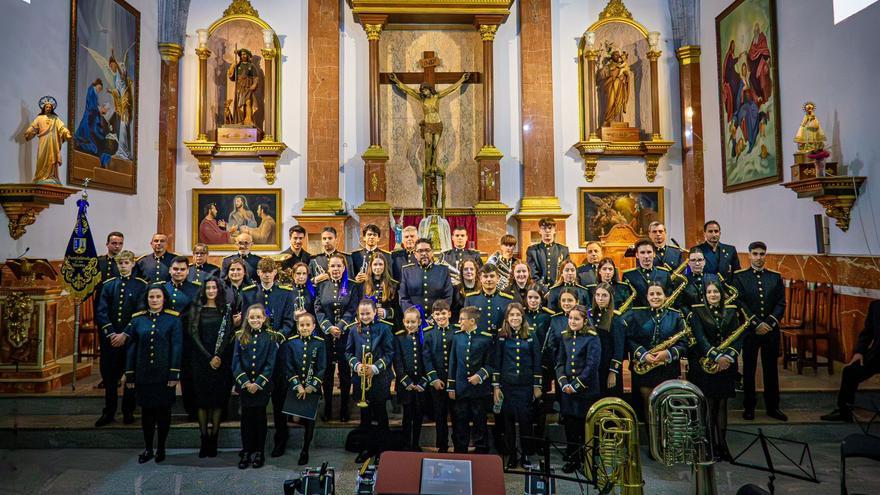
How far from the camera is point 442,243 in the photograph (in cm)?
928

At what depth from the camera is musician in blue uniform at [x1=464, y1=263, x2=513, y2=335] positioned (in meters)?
5.43

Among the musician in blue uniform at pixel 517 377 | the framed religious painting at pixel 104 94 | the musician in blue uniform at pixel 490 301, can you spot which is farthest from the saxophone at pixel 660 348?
the framed religious painting at pixel 104 94

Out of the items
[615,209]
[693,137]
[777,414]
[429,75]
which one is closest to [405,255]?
[777,414]

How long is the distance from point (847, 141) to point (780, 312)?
105 inches

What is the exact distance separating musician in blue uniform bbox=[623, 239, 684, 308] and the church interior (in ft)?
0.12

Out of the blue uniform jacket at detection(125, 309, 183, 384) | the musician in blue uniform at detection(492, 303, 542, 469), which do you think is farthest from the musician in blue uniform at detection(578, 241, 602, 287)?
the blue uniform jacket at detection(125, 309, 183, 384)

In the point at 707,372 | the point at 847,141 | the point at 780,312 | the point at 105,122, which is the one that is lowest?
the point at 707,372

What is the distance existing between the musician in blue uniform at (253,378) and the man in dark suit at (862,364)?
17.9ft

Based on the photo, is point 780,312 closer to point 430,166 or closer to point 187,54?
point 430,166

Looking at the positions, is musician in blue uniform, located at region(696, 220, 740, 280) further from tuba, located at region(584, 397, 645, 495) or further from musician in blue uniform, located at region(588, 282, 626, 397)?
tuba, located at region(584, 397, 645, 495)

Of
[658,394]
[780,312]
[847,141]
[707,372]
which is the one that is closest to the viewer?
[658,394]

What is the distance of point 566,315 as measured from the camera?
520cm

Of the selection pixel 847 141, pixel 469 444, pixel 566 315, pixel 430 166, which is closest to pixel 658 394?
pixel 566 315

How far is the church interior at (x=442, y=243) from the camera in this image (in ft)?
16.1
